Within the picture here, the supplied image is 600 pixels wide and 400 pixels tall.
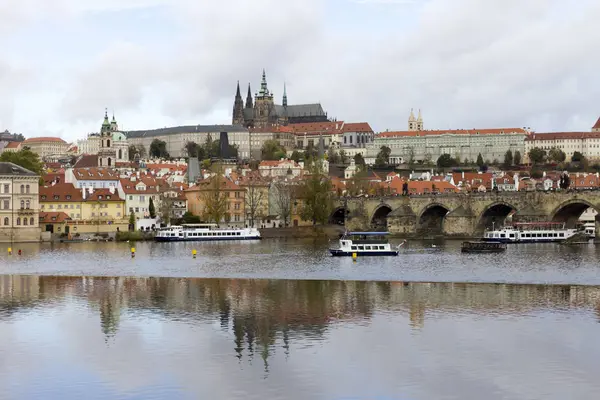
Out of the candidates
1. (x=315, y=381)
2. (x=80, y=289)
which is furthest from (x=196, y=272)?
(x=315, y=381)

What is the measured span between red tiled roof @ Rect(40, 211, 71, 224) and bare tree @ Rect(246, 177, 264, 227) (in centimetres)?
1575

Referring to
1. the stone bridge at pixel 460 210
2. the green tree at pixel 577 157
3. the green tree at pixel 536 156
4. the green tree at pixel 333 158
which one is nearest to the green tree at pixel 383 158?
the green tree at pixel 333 158

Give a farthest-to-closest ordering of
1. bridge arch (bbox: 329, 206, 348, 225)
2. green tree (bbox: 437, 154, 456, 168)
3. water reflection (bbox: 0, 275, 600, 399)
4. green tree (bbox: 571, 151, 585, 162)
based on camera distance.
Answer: green tree (bbox: 571, 151, 585, 162) < green tree (bbox: 437, 154, 456, 168) < bridge arch (bbox: 329, 206, 348, 225) < water reflection (bbox: 0, 275, 600, 399)

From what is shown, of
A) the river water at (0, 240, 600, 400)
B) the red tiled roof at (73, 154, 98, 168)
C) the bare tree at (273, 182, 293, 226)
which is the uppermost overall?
the red tiled roof at (73, 154, 98, 168)

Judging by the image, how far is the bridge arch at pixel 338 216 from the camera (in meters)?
88.5

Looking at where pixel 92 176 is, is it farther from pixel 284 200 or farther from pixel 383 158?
pixel 383 158

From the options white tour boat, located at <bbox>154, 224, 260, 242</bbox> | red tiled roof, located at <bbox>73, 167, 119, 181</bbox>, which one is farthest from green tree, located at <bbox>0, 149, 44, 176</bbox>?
white tour boat, located at <bbox>154, 224, 260, 242</bbox>

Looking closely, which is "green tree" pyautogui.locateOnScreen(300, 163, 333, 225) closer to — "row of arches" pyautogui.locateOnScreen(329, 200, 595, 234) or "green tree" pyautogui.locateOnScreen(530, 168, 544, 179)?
"row of arches" pyautogui.locateOnScreen(329, 200, 595, 234)

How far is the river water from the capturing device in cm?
2170

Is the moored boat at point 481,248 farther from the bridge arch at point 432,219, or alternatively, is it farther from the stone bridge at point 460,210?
the bridge arch at point 432,219

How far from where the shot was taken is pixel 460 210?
7662cm

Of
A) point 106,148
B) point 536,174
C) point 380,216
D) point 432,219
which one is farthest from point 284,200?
point 536,174

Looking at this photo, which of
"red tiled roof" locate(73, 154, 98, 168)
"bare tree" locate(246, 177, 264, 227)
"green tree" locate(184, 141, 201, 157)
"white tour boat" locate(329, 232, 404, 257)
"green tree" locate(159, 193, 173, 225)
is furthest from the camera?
"green tree" locate(184, 141, 201, 157)

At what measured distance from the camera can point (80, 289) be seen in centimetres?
3828
